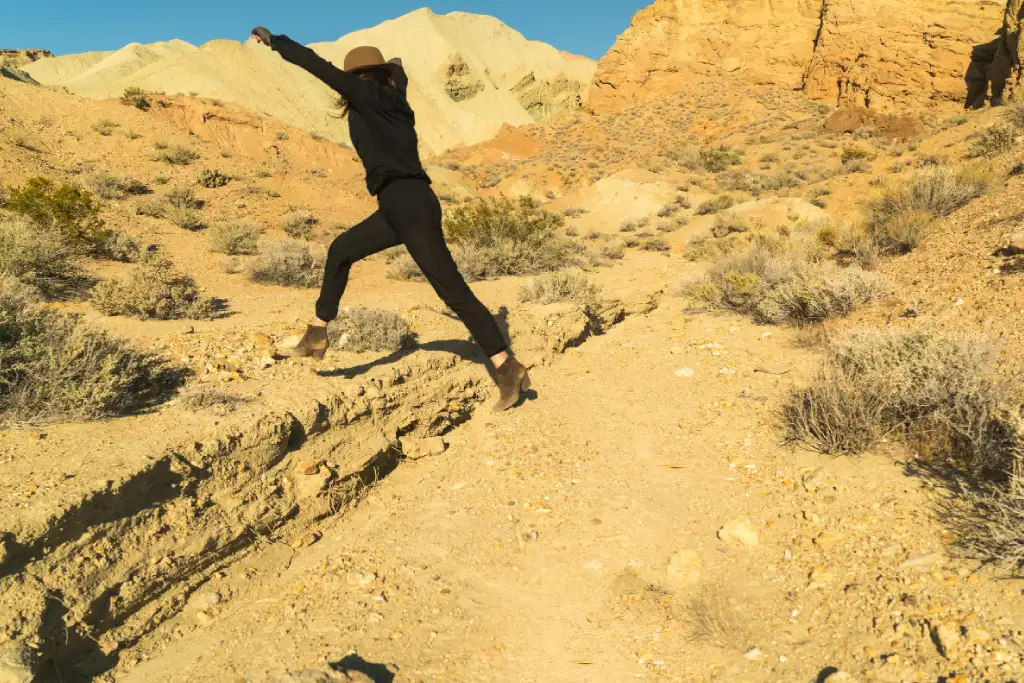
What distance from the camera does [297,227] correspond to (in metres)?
11.2

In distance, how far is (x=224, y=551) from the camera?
9.41ft

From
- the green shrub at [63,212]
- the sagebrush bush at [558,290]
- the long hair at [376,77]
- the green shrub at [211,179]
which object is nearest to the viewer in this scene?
the long hair at [376,77]

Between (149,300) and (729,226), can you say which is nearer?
(149,300)

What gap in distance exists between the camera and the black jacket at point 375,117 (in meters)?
2.70

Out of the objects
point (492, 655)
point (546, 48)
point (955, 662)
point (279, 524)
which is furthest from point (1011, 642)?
point (546, 48)

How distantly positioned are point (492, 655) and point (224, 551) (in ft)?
4.93

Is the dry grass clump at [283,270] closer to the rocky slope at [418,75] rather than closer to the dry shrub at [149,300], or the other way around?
the dry shrub at [149,300]

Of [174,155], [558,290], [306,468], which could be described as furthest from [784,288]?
[174,155]

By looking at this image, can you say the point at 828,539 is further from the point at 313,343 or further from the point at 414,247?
the point at 313,343

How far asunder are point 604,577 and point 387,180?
238 centimetres

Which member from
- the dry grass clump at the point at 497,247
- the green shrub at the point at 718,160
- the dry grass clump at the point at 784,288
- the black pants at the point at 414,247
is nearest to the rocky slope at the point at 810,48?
the green shrub at the point at 718,160

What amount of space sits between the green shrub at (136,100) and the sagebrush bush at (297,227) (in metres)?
10.2

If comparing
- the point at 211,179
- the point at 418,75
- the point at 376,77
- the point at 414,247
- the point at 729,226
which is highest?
the point at 418,75

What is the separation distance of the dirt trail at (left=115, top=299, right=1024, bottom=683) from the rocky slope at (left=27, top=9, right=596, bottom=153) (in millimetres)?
48913
